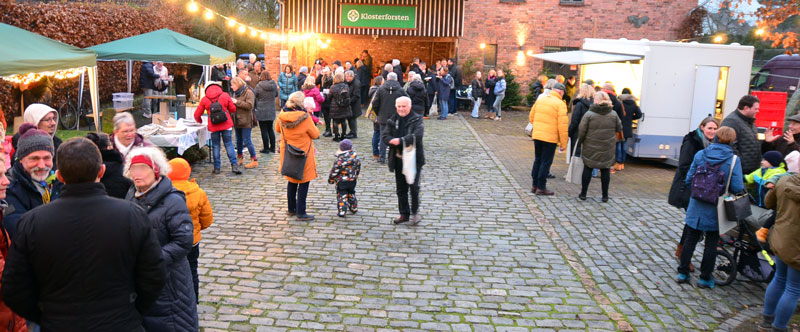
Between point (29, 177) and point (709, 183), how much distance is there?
570cm

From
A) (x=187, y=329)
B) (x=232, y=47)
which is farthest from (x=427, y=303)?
(x=232, y=47)

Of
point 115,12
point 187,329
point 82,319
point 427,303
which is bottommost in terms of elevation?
point 427,303

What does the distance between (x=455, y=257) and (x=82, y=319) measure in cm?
440

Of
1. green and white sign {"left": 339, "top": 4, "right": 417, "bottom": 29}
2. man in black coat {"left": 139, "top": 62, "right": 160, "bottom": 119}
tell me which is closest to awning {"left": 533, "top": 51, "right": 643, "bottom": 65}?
green and white sign {"left": 339, "top": 4, "right": 417, "bottom": 29}

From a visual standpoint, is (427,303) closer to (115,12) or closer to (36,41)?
(36,41)

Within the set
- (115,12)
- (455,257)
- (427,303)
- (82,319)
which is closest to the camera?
(82,319)

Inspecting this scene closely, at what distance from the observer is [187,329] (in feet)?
12.5

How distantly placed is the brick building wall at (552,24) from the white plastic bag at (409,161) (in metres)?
16.6

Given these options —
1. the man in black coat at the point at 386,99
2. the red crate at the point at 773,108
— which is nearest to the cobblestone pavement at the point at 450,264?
the man in black coat at the point at 386,99

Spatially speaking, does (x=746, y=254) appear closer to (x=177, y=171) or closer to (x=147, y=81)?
(x=177, y=171)

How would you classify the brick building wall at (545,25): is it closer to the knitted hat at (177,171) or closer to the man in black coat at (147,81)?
the man in black coat at (147,81)

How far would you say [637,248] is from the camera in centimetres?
729

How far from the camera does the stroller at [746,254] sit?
20.0ft

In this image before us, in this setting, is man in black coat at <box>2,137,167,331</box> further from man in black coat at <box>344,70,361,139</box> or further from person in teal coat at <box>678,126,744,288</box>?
man in black coat at <box>344,70,361,139</box>
